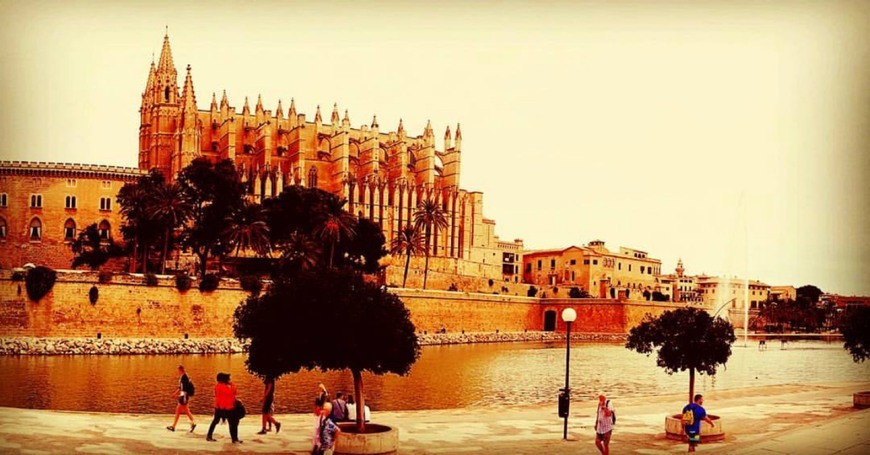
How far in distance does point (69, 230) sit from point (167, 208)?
15600 millimetres

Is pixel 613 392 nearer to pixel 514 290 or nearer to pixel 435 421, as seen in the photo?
pixel 435 421

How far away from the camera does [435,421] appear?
1471 cm

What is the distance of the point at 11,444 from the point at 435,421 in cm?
729

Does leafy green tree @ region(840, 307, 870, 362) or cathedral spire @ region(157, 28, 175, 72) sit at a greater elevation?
cathedral spire @ region(157, 28, 175, 72)

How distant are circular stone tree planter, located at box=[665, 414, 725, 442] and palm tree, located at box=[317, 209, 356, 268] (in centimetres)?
3372

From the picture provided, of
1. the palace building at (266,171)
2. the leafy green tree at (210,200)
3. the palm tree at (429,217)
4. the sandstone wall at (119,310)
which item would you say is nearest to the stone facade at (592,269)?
the palace building at (266,171)

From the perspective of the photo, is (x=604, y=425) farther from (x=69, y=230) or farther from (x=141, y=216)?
(x=69, y=230)

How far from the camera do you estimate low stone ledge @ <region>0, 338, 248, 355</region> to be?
31.8 metres

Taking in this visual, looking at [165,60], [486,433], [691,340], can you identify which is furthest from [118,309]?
[165,60]

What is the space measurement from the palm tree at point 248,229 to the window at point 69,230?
15.3 metres

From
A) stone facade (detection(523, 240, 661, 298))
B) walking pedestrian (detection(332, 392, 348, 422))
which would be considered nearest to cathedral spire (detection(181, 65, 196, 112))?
stone facade (detection(523, 240, 661, 298))

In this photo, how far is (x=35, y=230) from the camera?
171ft

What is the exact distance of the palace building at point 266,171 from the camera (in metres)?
52.5

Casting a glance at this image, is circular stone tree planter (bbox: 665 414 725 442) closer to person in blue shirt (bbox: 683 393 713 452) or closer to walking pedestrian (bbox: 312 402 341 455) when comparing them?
person in blue shirt (bbox: 683 393 713 452)
